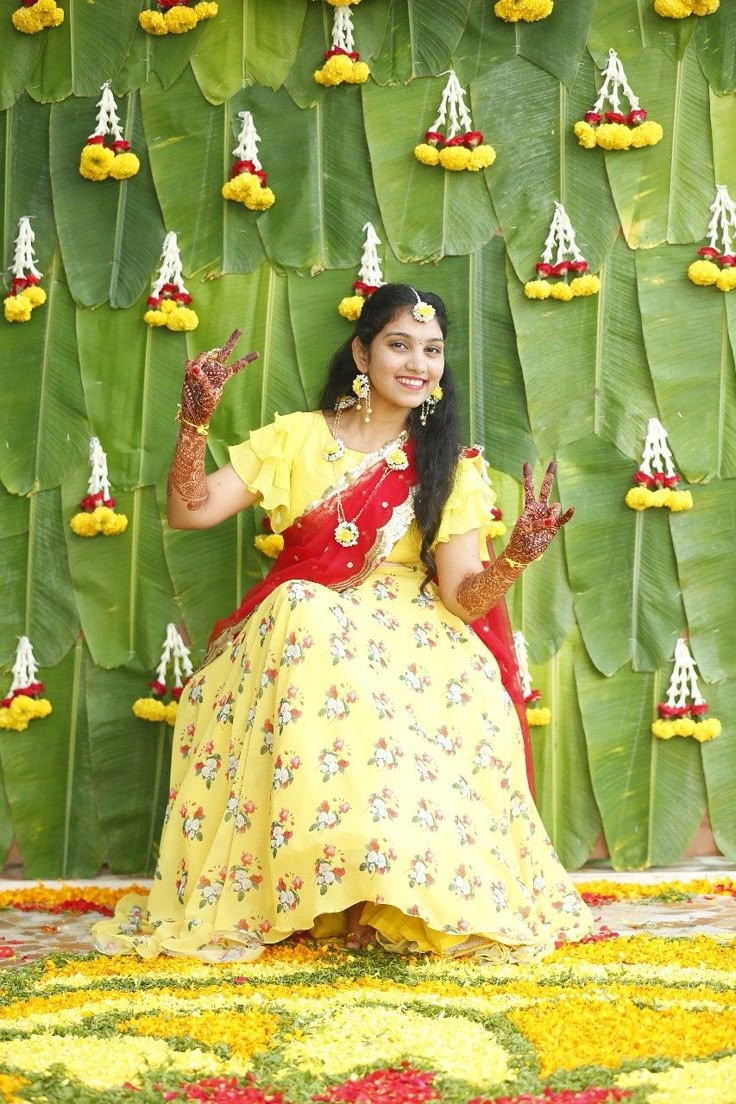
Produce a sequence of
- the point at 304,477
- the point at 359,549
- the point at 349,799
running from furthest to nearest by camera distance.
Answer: the point at 304,477 → the point at 359,549 → the point at 349,799

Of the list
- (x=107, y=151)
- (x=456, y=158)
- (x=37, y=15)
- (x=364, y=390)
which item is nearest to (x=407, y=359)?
(x=364, y=390)

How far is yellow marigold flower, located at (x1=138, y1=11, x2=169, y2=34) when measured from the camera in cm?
382

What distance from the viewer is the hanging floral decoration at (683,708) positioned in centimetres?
383

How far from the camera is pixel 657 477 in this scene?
3867mm

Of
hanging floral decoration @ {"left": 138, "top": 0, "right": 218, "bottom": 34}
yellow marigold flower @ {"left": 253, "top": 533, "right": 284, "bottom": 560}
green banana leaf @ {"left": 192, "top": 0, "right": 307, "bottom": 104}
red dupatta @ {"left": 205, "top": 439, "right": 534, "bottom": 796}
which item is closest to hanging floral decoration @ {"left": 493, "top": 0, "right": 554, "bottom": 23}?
green banana leaf @ {"left": 192, "top": 0, "right": 307, "bottom": 104}

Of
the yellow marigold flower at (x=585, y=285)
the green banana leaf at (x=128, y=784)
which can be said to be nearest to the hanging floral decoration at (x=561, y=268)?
the yellow marigold flower at (x=585, y=285)

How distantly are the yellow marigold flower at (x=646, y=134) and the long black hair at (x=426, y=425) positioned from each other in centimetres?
84

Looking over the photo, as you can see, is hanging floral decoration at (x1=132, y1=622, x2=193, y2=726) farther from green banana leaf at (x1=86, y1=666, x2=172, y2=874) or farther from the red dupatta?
the red dupatta

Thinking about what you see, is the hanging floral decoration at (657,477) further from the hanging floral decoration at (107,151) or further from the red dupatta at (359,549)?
the hanging floral decoration at (107,151)

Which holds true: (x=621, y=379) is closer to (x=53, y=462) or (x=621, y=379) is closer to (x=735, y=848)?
(x=735, y=848)

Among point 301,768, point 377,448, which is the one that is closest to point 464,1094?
point 301,768

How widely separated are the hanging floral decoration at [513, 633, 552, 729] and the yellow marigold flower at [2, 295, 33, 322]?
5.39ft

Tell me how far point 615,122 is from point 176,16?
125 cm

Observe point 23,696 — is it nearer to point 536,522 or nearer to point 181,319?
point 181,319
